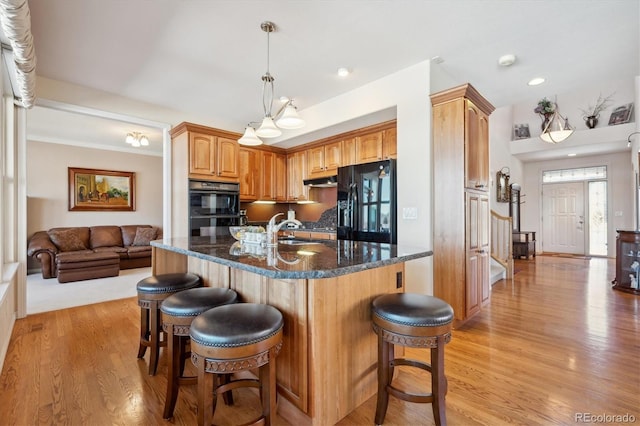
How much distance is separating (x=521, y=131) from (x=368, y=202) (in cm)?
645

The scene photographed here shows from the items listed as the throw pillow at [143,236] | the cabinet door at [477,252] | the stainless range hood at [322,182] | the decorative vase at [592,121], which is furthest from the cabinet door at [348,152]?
the decorative vase at [592,121]

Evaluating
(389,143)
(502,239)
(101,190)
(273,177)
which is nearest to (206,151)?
(273,177)

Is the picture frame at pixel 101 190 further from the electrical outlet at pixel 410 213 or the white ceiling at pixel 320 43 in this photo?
the electrical outlet at pixel 410 213

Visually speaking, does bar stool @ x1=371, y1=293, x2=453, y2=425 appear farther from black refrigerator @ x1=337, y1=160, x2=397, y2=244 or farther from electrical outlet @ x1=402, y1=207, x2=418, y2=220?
black refrigerator @ x1=337, y1=160, x2=397, y2=244

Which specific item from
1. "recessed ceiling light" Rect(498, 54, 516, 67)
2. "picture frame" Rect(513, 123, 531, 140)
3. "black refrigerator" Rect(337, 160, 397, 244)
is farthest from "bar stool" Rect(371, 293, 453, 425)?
"picture frame" Rect(513, 123, 531, 140)

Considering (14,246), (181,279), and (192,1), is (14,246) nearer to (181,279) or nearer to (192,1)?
(181,279)

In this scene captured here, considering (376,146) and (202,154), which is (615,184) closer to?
(376,146)

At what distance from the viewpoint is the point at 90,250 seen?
5.70 meters

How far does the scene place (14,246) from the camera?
3.18 metres

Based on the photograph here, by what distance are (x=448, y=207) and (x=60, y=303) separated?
4923mm

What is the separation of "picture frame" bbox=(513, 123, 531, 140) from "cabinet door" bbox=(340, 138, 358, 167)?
5.86m

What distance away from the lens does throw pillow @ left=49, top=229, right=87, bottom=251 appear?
17.7ft

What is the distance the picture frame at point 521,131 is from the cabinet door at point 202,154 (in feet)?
25.0

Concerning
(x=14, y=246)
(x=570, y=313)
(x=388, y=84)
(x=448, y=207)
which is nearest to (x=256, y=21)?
(x=388, y=84)
